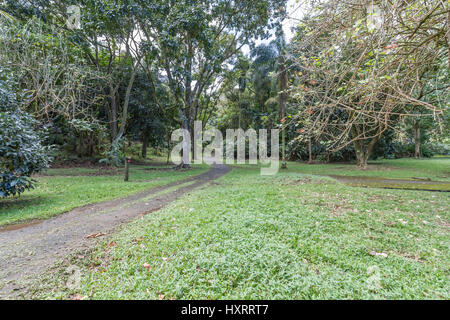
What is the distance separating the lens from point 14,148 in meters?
4.63

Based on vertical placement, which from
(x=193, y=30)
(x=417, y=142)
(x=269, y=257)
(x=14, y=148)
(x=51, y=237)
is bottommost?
(x=51, y=237)

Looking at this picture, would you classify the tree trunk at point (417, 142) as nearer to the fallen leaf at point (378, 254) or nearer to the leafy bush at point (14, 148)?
the fallen leaf at point (378, 254)

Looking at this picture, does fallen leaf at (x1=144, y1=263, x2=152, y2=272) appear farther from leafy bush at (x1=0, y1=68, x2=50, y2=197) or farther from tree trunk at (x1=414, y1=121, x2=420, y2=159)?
tree trunk at (x1=414, y1=121, x2=420, y2=159)

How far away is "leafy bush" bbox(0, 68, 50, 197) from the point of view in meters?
4.42

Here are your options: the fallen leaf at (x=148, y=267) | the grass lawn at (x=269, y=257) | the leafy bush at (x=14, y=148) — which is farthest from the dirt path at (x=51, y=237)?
the leafy bush at (x=14, y=148)

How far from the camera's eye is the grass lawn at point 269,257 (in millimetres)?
1962

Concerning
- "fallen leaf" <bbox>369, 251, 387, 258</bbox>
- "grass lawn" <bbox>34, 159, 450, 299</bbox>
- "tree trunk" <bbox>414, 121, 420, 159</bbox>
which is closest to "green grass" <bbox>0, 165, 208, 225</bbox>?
"grass lawn" <bbox>34, 159, 450, 299</bbox>

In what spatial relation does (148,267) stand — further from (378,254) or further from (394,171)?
(394,171)

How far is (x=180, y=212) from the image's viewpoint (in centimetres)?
432

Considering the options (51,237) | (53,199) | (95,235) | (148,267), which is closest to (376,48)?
(148,267)

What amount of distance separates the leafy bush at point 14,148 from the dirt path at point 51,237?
54.5 inches

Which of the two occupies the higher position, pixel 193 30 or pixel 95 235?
pixel 193 30

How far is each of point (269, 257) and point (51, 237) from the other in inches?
140

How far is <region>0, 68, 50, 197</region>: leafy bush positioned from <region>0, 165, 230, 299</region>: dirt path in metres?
1.38
